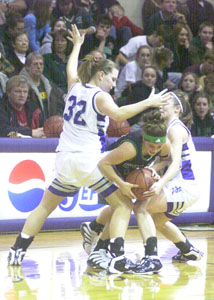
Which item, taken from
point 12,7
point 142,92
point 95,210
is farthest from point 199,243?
point 12,7

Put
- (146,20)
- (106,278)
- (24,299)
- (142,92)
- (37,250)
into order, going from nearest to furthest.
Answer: (24,299), (106,278), (37,250), (142,92), (146,20)

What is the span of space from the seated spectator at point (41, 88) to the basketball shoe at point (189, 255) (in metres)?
3.22

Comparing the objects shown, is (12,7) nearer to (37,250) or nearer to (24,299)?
(37,250)

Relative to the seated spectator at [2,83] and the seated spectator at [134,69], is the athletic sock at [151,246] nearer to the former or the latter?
the seated spectator at [2,83]

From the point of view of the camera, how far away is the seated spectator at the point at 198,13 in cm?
1269

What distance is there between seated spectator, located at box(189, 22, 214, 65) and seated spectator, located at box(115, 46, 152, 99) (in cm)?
162

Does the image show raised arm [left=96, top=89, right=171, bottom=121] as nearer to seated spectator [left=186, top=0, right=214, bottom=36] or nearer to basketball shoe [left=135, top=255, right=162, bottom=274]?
basketball shoe [left=135, top=255, right=162, bottom=274]

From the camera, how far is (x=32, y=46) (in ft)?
32.8

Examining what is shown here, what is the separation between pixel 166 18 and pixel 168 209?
671cm

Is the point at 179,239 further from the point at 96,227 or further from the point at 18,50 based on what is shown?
the point at 18,50

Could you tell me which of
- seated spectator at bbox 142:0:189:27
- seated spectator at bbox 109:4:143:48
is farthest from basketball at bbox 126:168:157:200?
seated spectator at bbox 142:0:189:27

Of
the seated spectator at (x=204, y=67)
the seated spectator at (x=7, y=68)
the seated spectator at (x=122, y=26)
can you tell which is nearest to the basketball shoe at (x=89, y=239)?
the seated spectator at (x=7, y=68)

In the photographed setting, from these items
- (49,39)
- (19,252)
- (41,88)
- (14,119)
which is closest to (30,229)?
(19,252)

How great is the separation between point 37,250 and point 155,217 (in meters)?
1.33
